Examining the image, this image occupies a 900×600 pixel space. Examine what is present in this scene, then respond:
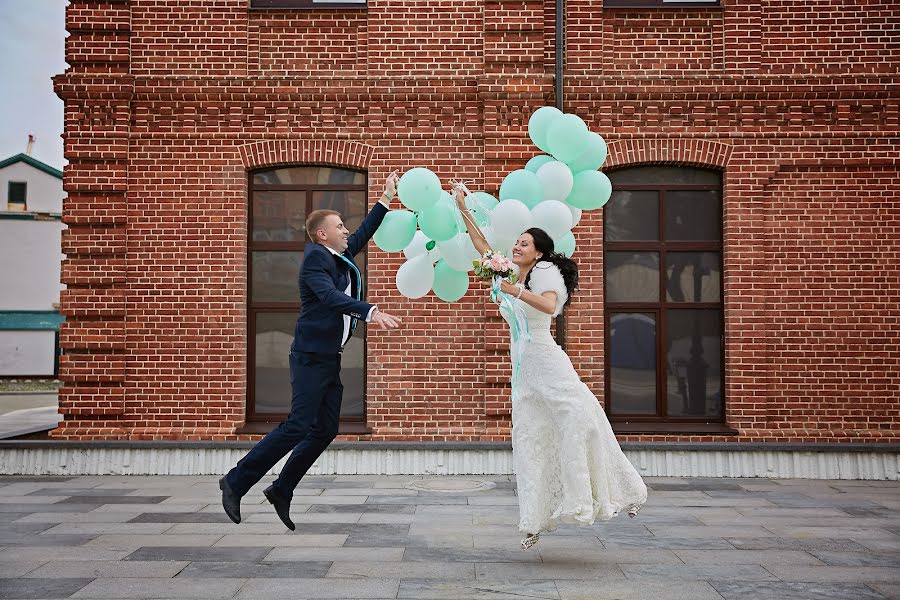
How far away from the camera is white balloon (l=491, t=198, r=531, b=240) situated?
17.1 ft

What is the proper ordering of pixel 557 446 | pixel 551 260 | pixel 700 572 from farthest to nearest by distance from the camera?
pixel 551 260, pixel 557 446, pixel 700 572

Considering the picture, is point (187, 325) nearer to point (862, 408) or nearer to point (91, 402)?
point (91, 402)

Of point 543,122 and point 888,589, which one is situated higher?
point 543,122

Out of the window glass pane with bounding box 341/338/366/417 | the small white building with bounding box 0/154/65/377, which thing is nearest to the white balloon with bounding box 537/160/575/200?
the window glass pane with bounding box 341/338/366/417

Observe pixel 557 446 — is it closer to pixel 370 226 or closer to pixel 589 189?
pixel 589 189

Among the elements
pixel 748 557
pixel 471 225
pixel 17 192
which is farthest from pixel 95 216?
pixel 17 192

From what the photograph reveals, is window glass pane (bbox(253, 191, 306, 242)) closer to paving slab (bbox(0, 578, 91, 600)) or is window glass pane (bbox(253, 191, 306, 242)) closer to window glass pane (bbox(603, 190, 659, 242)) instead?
window glass pane (bbox(603, 190, 659, 242))

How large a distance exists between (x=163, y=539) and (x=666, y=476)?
4908mm

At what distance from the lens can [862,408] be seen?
8859 millimetres

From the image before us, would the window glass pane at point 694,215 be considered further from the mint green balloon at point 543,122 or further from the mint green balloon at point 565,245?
the mint green balloon at point 543,122

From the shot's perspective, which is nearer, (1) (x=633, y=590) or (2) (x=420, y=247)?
(1) (x=633, y=590)

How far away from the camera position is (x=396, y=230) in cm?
572

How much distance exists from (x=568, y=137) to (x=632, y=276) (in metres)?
3.96

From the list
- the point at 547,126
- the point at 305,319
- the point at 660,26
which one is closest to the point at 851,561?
the point at 547,126
